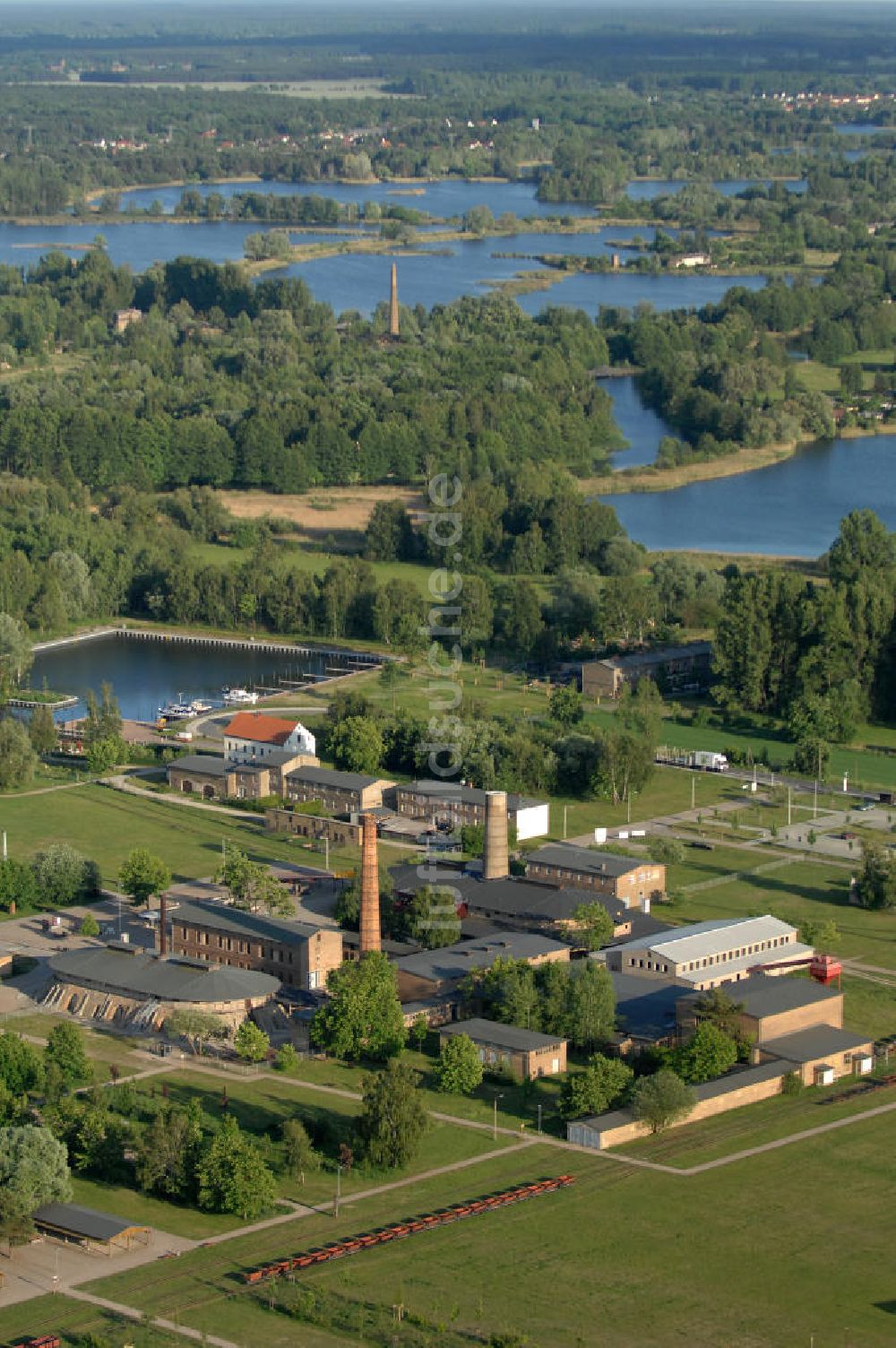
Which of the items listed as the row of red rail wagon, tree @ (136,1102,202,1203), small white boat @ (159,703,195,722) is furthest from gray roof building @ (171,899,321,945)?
small white boat @ (159,703,195,722)

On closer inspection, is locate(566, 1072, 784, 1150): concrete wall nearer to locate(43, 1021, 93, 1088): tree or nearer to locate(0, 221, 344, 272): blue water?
locate(43, 1021, 93, 1088): tree

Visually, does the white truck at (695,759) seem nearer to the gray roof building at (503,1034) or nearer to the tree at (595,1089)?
the gray roof building at (503,1034)

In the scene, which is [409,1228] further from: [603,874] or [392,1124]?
[603,874]

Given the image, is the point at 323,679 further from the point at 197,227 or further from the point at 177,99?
the point at 177,99

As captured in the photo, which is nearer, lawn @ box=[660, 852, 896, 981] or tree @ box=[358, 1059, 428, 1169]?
tree @ box=[358, 1059, 428, 1169]

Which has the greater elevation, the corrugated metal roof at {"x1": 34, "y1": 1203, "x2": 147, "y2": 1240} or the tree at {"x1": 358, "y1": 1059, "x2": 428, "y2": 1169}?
the tree at {"x1": 358, "y1": 1059, "x2": 428, "y2": 1169}

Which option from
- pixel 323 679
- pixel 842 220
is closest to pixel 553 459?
pixel 323 679

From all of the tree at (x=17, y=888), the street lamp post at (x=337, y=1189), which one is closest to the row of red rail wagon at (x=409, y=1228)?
the street lamp post at (x=337, y=1189)

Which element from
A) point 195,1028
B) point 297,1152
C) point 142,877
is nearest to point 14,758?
point 142,877
